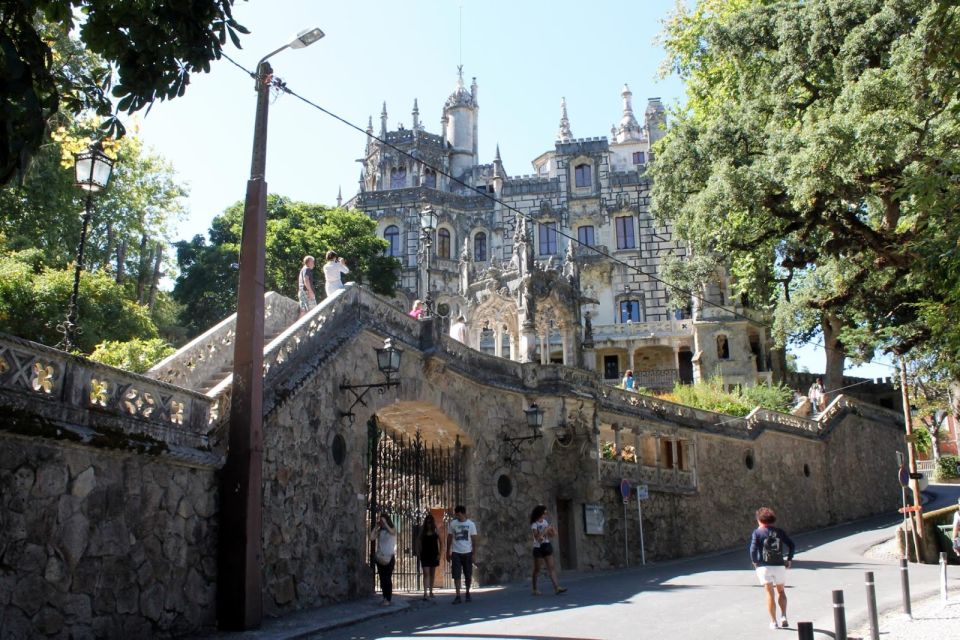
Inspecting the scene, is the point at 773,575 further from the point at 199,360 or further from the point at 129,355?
the point at 129,355

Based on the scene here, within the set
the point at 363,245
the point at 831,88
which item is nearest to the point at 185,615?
the point at 831,88

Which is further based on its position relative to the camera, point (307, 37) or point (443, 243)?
point (443, 243)

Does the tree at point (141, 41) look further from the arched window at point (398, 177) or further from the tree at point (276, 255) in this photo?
the arched window at point (398, 177)

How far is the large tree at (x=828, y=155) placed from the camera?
56.1 feet

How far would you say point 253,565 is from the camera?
1091cm

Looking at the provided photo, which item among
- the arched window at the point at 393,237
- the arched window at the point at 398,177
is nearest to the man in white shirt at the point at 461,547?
the arched window at the point at 393,237

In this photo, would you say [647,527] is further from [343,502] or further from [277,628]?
[277,628]

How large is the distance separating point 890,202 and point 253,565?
1552 centimetres

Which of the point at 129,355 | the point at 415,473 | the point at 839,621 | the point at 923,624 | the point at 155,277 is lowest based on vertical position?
the point at 923,624

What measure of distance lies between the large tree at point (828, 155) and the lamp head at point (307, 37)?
9.32m

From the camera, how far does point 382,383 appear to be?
15.0 m

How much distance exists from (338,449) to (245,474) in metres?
3.30

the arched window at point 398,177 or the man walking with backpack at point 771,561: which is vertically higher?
the arched window at point 398,177

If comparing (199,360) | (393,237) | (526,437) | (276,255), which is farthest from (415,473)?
(393,237)
